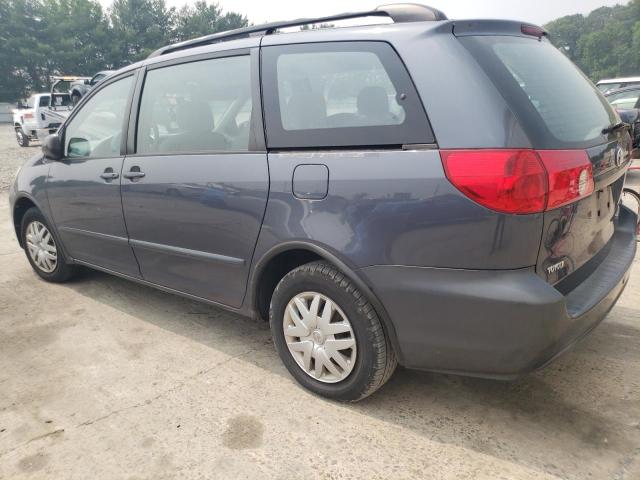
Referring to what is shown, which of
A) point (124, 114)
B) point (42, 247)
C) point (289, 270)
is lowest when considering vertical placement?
point (42, 247)

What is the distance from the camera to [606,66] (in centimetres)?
7969

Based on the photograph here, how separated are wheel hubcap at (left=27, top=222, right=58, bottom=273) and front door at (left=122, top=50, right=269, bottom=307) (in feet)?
4.29

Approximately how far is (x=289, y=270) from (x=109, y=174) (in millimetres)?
1510

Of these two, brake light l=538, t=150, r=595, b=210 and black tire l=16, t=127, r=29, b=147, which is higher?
brake light l=538, t=150, r=595, b=210

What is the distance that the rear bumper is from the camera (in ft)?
6.15

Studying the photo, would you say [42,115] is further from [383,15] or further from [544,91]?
[544,91]

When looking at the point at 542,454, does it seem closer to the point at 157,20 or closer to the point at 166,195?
the point at 166,195

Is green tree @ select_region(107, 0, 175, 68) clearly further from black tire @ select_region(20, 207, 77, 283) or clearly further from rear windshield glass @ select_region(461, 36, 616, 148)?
rear windshield glass @ select_region(461, 36, 616, 148)

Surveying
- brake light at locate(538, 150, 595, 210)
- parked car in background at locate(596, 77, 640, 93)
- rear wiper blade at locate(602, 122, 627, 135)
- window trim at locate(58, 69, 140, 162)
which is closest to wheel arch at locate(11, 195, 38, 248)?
window trim at locate(58, 69, 140, 162)

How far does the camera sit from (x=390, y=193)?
2.04 metres

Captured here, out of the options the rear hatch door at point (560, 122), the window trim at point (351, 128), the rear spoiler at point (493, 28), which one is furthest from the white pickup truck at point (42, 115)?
the rear hatch door at point (560, 122)

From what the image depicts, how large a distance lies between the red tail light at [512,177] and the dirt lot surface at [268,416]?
1.02 metres

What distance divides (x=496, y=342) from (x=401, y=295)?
402mm

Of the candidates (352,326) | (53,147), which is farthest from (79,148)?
(352,326)
